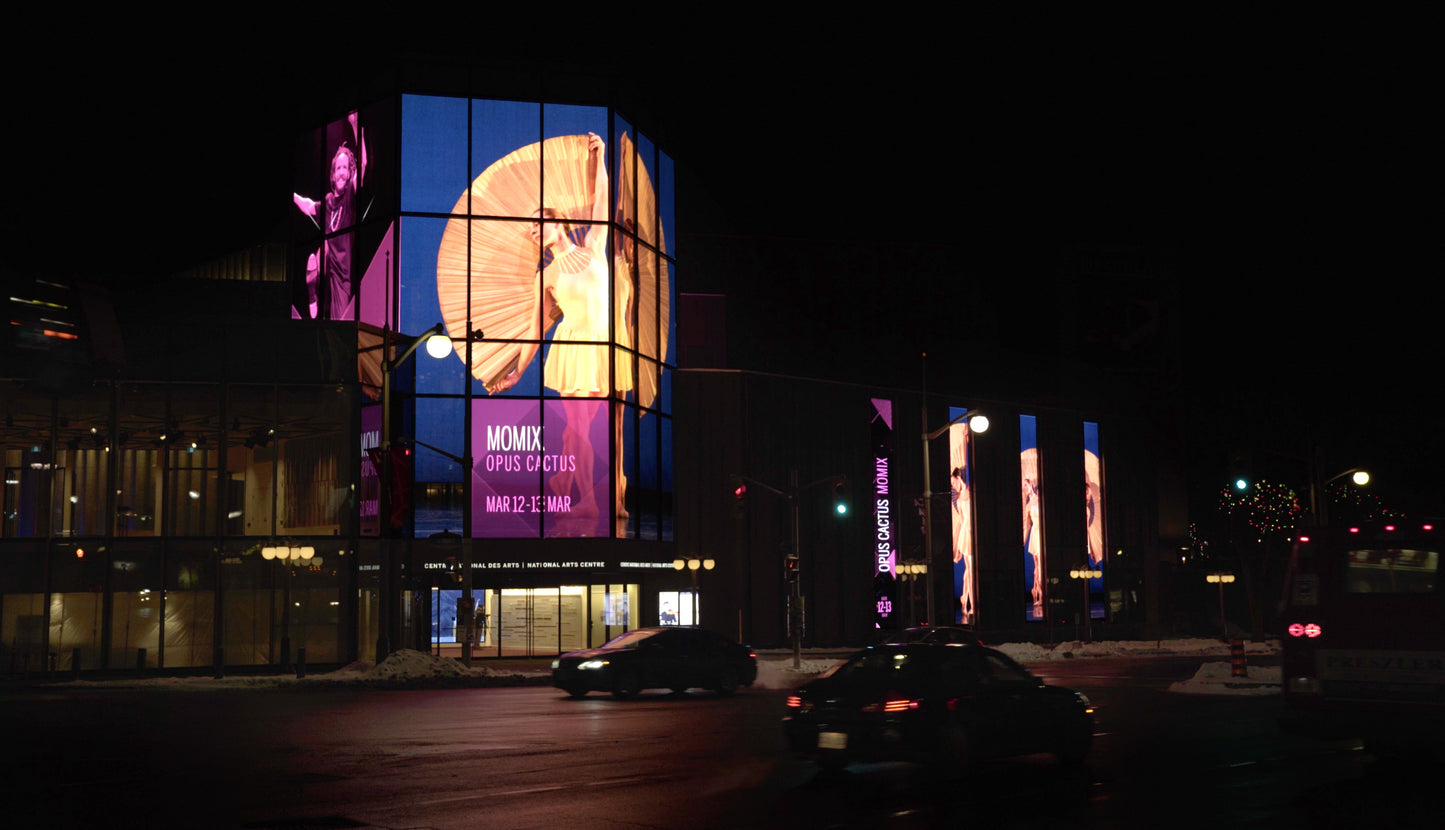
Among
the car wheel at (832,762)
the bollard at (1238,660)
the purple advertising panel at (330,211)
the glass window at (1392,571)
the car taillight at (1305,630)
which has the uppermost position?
the purple advertising panel at (330,211)

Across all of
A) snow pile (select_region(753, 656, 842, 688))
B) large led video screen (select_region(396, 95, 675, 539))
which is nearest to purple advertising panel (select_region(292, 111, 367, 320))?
large led video screen (select_region(396, 95, 675, 539))

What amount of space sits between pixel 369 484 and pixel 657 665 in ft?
76.0

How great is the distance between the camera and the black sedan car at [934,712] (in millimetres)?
13398

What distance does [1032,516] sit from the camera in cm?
7444

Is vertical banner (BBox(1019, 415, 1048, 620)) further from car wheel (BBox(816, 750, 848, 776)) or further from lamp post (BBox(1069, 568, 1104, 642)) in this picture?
car wheel (BBox(816, 750, 848, 776))

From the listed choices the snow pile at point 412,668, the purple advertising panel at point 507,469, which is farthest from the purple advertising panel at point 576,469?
the snow pile at point 412,668

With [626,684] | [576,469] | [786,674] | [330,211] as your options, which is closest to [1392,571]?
[626,684]

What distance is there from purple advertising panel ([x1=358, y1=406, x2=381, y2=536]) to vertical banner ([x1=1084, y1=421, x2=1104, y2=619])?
43.8 metres

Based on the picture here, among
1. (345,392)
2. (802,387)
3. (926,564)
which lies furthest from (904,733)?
(802,387)

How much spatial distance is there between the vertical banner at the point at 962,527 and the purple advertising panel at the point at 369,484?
31.5m

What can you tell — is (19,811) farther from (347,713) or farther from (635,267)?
(635,267)

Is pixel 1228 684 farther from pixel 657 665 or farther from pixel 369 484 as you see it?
pixel 369 484

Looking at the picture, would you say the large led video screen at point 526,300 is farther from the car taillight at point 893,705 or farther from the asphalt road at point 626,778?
the car taillight at point 893,705

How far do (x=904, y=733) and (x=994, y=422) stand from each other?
61.0 metres
